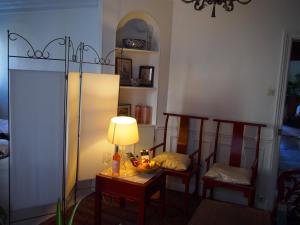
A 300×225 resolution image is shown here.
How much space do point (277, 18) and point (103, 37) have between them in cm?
196

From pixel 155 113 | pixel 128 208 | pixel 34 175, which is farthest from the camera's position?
pixel 155 113

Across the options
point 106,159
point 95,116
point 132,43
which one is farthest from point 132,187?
point 132,43

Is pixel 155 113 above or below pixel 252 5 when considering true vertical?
below

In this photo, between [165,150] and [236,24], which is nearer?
[236,24]

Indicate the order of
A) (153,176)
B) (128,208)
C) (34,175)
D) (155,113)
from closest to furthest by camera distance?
(34,175) < (153,176) < (128,208) < (155,113)

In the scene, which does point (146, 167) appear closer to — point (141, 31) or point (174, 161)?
point (174, 161)

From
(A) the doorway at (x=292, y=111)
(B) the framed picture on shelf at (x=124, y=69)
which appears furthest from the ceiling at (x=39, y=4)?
(A) the doorway at (x=292, y=111)

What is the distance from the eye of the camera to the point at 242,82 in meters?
3.47

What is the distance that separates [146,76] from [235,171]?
161 cm

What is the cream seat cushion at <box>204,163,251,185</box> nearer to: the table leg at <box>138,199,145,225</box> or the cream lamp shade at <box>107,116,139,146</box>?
the table leg at <box>138,199,145,225</box>

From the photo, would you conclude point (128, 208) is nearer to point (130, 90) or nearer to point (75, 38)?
point (130, 90)

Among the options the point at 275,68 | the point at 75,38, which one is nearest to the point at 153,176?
the point at 275,68

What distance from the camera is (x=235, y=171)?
3131 millimetres

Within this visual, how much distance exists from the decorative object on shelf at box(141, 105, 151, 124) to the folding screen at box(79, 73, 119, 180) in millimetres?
750
